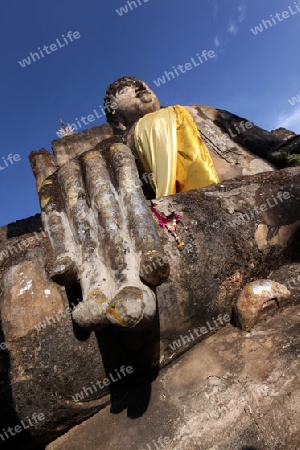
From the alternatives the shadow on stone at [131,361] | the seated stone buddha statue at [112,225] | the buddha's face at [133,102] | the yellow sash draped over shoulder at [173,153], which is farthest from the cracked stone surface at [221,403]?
the buddha's face at [133,102]

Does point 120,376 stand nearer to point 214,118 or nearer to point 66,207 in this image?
point 66,207

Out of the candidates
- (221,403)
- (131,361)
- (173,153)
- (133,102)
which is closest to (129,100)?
(133,102)

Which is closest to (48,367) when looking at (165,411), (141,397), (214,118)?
(141,397)

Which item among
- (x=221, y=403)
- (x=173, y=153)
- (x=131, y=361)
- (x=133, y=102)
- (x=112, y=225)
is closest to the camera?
(x=221, y=403)

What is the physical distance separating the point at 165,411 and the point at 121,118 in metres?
3.40

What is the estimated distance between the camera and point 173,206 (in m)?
2.43

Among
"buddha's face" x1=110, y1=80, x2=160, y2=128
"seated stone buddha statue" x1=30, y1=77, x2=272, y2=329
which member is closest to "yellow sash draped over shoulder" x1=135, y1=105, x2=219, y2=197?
"seated stone buddha statue" x1=30, y1=77, x2=272, y2=329

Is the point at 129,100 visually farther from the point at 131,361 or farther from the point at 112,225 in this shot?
the point at 131,361

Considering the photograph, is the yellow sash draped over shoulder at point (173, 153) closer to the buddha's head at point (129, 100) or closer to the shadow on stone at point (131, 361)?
the buddha's head at point (129, 100)

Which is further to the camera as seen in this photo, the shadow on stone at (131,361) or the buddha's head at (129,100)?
the buddha's head at (129,100)

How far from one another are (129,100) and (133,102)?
0.07 meters

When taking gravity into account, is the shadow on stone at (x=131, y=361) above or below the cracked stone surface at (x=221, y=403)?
above

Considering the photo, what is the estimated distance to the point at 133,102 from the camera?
3.95m

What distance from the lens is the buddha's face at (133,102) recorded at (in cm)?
392
